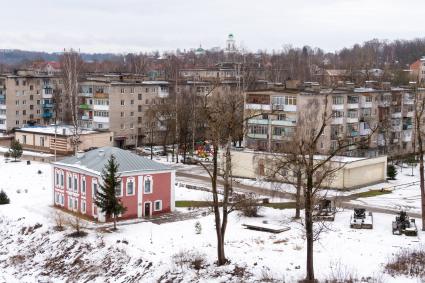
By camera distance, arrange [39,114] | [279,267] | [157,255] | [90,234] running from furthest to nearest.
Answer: [39,114], [90,234], [157,255], [279,267]

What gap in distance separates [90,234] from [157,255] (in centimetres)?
585

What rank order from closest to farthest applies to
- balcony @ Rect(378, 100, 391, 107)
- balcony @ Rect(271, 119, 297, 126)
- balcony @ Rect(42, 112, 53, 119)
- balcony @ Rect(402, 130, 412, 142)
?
balcony @ Rect(271, 119, 297, 126)
balcony @ Rect(378, 100, 391, 107)
balcony @ Rect(402, 130, 412, 142)
balcony @ Rect(42, 112, 53, 119)

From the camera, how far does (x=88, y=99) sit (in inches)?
3059

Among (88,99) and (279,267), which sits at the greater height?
(88,99)

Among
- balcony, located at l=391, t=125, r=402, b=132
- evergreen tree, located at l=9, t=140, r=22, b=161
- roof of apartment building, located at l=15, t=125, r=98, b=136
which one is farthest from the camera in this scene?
balcony, located at l=391, t=125, r=402, b=132

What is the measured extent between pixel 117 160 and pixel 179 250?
33.8ft

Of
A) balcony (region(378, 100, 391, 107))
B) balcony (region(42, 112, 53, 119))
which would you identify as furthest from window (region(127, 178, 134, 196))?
balcony (region(42, 112, 53, 119))

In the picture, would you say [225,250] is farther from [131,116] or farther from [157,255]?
[131,116]

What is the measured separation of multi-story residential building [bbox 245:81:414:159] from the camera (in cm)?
5922

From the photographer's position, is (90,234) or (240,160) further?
(240,160)

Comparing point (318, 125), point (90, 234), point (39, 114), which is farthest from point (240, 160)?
point (39, 114)

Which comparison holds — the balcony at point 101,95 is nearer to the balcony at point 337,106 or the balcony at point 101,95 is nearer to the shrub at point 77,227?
the balcony at point 337,106

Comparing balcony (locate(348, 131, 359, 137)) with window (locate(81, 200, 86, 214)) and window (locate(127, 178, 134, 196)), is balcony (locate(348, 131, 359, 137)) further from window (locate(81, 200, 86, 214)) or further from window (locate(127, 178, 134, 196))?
window (locate(81, 200, 86, 214))

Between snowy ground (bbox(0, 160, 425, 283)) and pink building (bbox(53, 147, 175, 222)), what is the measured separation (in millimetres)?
2191
